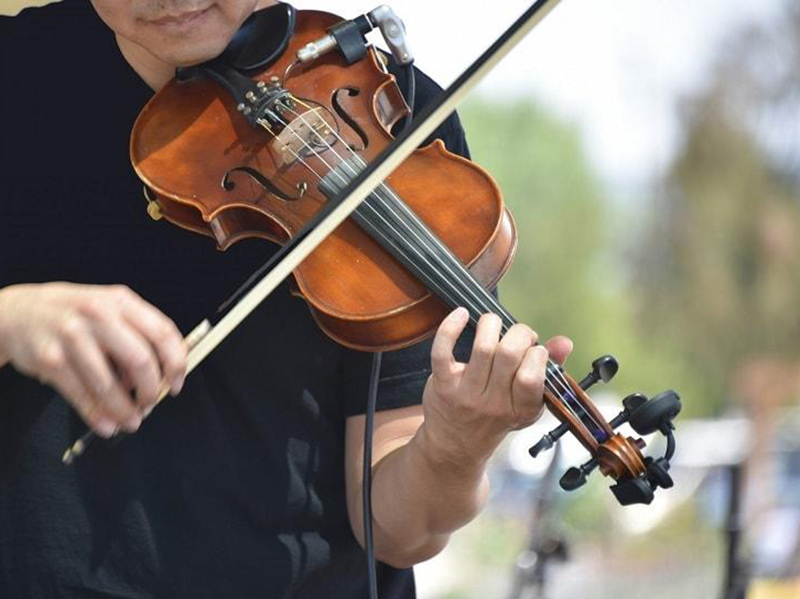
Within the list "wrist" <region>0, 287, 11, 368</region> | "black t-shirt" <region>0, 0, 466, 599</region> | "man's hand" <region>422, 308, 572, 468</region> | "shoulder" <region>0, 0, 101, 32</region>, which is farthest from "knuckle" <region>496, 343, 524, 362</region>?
"shoulder" <region>0, 0, 101, 32</region>

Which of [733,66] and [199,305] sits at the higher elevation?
[199,305]

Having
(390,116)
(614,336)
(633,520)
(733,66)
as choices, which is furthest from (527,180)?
(390,116)

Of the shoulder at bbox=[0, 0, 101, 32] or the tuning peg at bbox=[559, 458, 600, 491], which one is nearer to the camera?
the tuning peg at bbox=[559, 458, 600, 491]

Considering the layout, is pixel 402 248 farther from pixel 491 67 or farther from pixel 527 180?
pixel 527 180

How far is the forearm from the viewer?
1283 mm

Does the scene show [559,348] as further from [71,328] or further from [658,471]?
[71,328]

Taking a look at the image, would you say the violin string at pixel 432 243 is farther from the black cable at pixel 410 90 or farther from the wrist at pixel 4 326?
the wrist at pixel 4 326

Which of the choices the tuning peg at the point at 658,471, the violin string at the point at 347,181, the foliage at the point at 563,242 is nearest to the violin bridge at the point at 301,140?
the violin string at the point at 347,181

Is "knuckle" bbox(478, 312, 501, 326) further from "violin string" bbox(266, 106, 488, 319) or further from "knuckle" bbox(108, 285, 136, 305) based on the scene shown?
"knuckle" bbox(108, 285, 136, 305)

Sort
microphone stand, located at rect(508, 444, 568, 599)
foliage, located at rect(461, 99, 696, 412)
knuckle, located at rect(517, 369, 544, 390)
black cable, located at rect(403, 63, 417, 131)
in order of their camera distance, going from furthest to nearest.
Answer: foliage, located at rect(461, 99, 696, 412)
microphone stand, located at rect(508, 444, 568, 599)
black cable, located at rect(403, 63, 417, 131)
knuckle, located at rect(517, 369, 544, 390)

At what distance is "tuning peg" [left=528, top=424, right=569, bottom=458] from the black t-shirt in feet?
0.65

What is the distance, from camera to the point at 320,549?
136 centimetres

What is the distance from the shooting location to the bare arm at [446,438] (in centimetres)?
114

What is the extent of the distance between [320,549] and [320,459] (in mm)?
88
